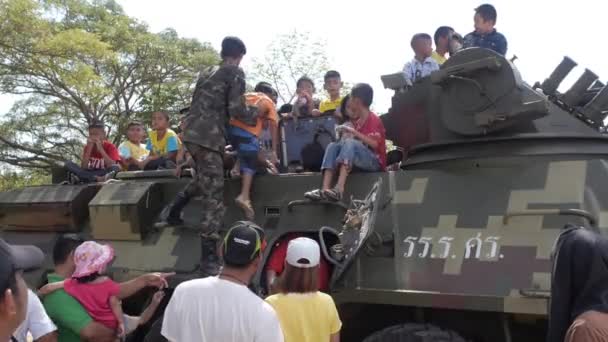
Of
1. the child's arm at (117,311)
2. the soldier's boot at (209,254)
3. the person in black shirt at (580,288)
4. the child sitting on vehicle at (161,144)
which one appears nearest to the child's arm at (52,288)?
the child's arm at (117,311)

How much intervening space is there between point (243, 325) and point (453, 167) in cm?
298

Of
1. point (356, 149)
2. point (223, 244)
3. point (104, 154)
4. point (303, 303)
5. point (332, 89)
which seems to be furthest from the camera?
point (104, 154)

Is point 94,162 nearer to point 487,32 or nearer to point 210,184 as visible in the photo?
point 210,184

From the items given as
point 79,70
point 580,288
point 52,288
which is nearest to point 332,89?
point 52,288

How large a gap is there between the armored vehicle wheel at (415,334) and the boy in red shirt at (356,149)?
1.37m

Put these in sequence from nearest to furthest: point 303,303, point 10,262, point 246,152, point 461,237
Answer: point 10,262, point 303,303, point 461,237, point 246,152

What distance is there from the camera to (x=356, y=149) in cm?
593

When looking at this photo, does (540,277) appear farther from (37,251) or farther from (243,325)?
(37,251)

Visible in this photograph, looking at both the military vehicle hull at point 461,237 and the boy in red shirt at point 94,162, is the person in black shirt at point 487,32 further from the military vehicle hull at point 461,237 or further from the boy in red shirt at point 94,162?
the boy in red shirt at point 94,162

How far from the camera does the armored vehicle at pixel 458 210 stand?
4.73 metres

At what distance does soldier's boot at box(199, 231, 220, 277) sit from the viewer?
19.9 feet

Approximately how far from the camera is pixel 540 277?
14.9 feet

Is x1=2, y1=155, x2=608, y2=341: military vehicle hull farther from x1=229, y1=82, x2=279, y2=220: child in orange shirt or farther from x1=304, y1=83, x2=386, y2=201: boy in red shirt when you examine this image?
x1=229, y1=82, x2=279, y2=220: child in orange shirt

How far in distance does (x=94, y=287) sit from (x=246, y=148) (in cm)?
230
